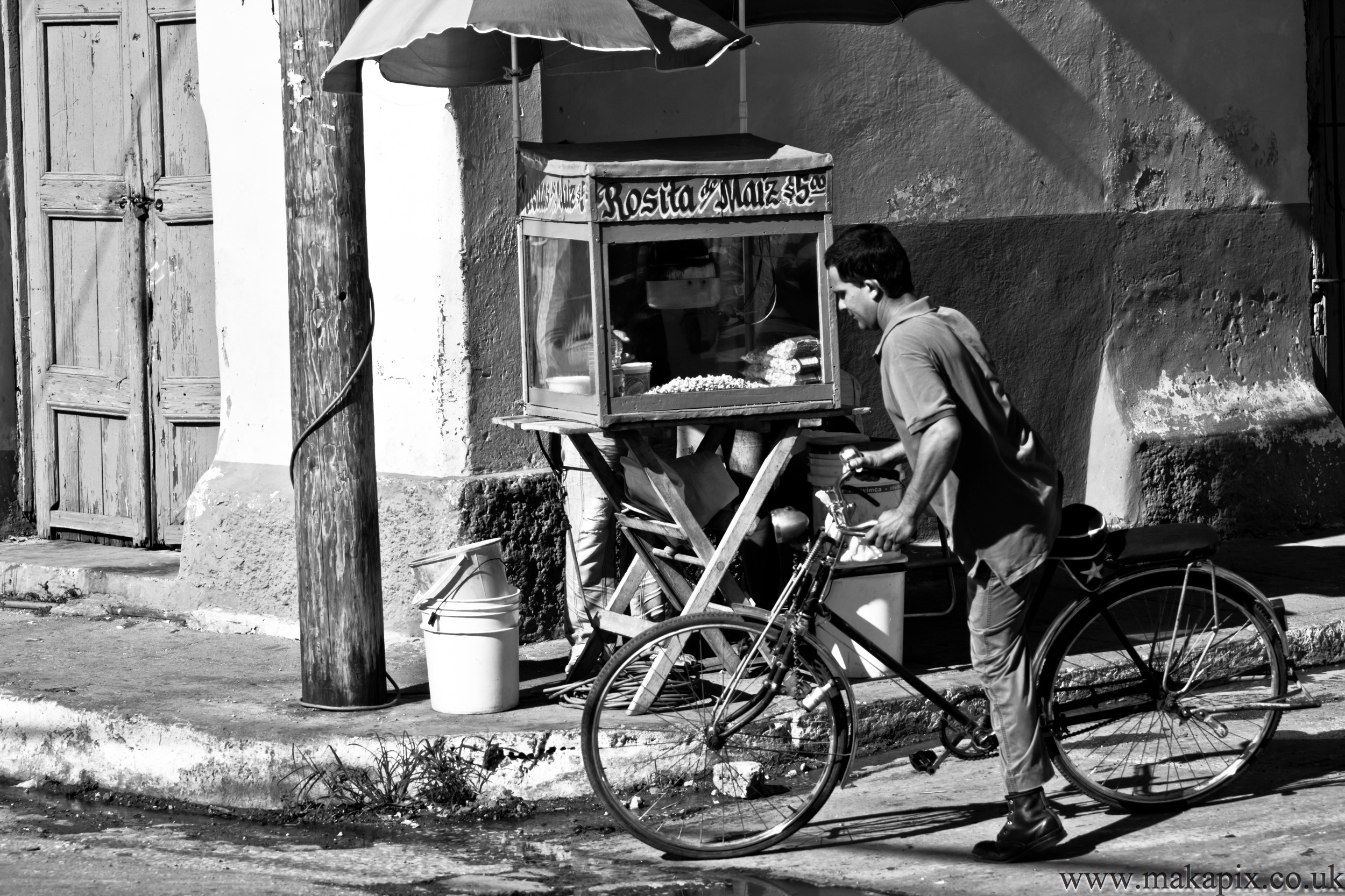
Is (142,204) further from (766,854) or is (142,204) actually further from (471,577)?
(766,854)

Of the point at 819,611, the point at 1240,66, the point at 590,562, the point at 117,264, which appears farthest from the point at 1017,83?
the point at 117,264

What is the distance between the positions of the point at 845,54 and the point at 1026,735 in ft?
13.0

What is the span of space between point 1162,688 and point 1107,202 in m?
3.98

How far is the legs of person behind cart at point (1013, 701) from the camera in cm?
474

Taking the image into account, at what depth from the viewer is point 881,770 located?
5.68 meters

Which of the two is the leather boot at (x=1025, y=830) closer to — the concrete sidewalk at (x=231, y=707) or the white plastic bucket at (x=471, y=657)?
the concrete sidewalk at (x=231, y=707)

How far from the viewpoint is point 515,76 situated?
615 cm

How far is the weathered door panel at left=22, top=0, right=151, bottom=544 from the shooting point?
8039mm

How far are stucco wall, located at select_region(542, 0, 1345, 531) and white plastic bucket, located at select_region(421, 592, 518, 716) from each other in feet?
Answer: 8.43

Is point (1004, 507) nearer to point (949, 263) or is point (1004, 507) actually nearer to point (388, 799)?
point (388, 799)

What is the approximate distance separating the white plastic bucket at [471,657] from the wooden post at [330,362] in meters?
0.26

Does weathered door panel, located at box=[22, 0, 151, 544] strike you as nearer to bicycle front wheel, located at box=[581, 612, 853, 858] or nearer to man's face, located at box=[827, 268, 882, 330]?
bicycle front wheel, located at box=[581, 612, 853, 858]

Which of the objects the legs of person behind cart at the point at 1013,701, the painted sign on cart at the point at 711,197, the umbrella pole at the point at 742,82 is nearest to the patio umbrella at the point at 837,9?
the umbrella pole at the point at 742,82

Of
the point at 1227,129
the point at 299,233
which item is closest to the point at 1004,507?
the point at 299,233
